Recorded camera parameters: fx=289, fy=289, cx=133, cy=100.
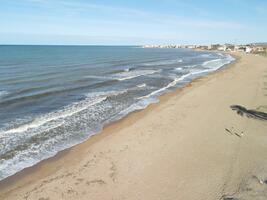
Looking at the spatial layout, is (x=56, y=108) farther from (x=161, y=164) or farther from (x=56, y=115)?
(x=161, y=164)

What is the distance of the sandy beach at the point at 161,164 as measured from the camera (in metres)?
8.14

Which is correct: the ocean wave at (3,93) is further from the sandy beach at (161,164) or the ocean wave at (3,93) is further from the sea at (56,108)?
the sandy beach at (161,164)

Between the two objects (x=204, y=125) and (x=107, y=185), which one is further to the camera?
(x=204, y=125)

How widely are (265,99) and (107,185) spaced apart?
15.1 meters

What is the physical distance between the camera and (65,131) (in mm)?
13945

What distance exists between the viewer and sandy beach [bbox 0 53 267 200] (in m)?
8.14

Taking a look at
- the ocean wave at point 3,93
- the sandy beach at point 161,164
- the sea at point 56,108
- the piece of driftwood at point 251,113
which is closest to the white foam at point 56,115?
the sea at point 56,108

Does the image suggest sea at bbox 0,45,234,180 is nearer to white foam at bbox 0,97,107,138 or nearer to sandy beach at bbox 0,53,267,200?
white foam at bbox 0,97,107,138

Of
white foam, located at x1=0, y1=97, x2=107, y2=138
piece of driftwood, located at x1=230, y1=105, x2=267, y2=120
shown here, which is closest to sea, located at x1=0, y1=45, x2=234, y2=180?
white foam, located at x1=0, y1=97, x2=107, y2=138

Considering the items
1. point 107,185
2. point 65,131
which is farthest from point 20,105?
point 107,185

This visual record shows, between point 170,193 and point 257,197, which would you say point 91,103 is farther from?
point 257,197

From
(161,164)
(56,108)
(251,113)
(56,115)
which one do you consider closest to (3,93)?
(56,108)

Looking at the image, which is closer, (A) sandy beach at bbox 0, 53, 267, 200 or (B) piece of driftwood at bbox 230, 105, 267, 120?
(A) sandy beach at bbox 0, 53, 267, 200

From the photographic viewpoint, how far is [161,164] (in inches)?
386
